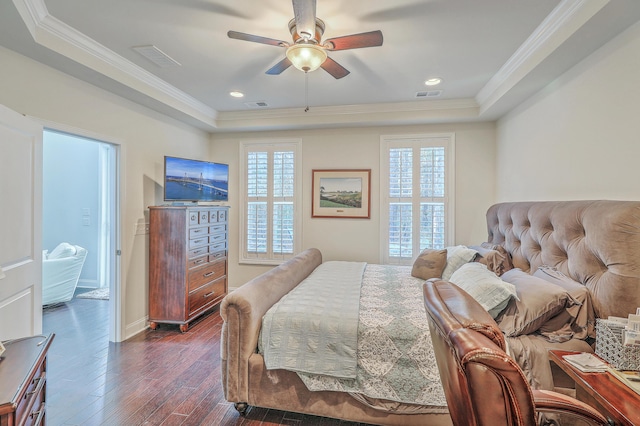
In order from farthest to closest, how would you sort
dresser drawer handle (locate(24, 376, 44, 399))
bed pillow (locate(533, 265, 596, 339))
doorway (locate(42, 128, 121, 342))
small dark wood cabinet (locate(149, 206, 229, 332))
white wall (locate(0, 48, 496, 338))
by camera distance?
doorway (locate(42, 128, 121, 342)) < small dark wood cabinet (locate(149, 206, 229, 332)) < white wall (locate(0, 48, 496, 338)) < bed pillow (locate(533, 265, 596, 339)) < dresser drawer handle (locate(24, 376, 44, 399))

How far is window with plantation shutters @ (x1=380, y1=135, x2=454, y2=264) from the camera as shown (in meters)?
4.06

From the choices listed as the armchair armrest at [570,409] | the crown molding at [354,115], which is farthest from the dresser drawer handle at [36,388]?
the crown molding at [354,115]

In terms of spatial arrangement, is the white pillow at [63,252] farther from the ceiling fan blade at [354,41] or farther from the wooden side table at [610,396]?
the wooden side table at [610,396]

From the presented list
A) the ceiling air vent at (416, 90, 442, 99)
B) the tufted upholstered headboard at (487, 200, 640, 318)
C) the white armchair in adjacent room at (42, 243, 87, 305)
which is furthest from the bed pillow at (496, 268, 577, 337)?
the white armchair in adjacent room at (42, 243, 87, 305)

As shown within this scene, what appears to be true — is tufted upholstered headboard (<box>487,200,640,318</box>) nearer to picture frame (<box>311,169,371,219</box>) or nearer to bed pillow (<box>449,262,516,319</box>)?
bed pillow (<box>449,262,516,319</box>)

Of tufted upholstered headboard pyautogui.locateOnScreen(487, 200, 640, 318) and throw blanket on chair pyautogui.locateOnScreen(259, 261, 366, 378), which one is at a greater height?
tufted upholstered headboard pyautogui.locateOnScreen(487, 200, 640, 318)

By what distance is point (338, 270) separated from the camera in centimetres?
327

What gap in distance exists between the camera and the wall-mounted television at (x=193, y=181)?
3.46 metres

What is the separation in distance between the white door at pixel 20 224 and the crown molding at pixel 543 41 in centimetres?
350

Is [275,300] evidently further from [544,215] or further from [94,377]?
[544,215]

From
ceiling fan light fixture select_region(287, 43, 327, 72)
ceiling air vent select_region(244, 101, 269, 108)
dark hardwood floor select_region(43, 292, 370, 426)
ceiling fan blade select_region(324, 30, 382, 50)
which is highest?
ceiling air vent select_region(244, 101, 269, 108)

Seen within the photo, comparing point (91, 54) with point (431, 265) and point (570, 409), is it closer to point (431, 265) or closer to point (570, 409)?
point (431, 265)

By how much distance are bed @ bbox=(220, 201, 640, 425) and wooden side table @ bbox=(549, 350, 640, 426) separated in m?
0.34

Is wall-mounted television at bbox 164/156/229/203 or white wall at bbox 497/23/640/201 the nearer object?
white wall at bbox 497/23/640/201
